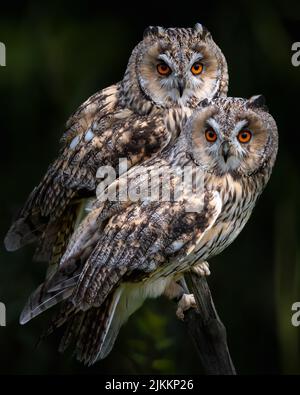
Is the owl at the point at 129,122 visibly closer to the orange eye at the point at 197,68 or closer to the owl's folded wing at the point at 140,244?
the orange eye at the point at 197,68

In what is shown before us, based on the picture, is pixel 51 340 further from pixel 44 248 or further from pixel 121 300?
pixel 121 300

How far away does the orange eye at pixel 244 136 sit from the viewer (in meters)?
3.59

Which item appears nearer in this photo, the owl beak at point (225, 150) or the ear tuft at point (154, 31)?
the owl beak at point (225, 150)

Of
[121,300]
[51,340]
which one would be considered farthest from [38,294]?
[51,340]

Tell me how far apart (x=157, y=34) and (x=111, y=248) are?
29.0 inches

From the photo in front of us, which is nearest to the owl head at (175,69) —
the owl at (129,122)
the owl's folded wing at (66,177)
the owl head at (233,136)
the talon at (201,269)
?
the owl at (129,122)

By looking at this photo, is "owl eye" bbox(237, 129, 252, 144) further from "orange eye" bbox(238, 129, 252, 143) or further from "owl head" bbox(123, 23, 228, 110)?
"owl head" bbox(123, 23, 228, 110)

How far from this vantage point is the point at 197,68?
390cm

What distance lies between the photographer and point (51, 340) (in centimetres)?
538

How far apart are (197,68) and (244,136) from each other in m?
0.40

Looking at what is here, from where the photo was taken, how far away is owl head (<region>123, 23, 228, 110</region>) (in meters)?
3.83

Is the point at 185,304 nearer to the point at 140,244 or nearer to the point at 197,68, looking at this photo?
the point at 140,244

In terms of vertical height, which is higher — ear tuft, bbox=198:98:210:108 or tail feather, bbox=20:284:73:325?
ear tuft, bbox=198:98:210:108

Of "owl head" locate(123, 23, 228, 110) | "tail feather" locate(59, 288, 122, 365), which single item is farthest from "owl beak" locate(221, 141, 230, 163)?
"tail feather" locate(59, 288, 122, 365)
